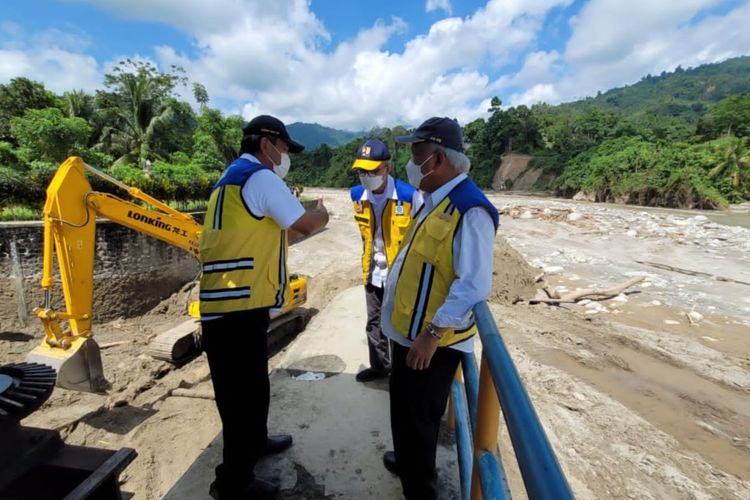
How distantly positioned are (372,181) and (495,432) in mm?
2161

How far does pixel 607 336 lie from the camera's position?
6230mm

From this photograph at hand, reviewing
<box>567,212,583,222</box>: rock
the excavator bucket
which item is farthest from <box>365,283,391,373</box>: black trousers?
<box>567,212,583,222</box>: rock

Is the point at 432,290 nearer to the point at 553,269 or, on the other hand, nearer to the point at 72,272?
the point at 72,272

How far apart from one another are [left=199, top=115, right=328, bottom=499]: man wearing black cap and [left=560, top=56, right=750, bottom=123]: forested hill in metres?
94.8

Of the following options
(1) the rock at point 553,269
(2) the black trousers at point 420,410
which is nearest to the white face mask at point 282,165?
(2) the black trousers at point 420,410

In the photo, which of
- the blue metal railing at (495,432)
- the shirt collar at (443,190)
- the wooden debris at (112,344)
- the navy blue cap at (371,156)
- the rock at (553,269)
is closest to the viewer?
the blue metal railing at (495,432)

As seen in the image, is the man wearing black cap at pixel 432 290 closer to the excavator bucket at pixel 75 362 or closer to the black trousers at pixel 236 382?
the black trousers at pixel 236 382

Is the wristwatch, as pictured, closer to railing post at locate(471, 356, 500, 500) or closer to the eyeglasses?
railing post at locate(471, 356, 500, 500)

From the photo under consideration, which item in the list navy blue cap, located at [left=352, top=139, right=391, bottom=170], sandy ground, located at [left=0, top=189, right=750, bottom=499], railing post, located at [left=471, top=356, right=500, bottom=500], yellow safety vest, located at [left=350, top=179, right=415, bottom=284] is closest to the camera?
railing post, located at [left=471, top=356, right=500, bottom=500]

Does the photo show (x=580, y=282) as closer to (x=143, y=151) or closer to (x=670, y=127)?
(x=143, y=151)

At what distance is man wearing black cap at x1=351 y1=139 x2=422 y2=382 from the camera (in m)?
3.11

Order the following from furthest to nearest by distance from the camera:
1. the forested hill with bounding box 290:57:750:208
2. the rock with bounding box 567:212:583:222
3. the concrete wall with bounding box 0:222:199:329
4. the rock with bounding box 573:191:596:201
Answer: the rock with bounding box 573:191:596:201 < the forested hill with bounding box 290:57:750:208 < the rock with bounding box 567:212:583:222 < the concrete wall with bounding box 0:222:199:329

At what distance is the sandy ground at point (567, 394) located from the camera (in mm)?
2793

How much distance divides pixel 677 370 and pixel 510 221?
11649 millimetres
